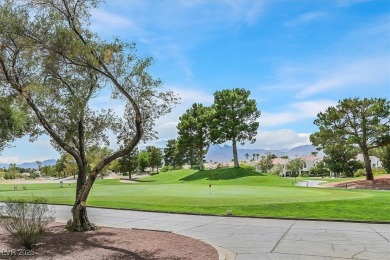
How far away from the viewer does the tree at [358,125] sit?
45375 mm

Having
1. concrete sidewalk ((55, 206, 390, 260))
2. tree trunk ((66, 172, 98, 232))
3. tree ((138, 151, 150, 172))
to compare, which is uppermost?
tree ((138, 151, 150, 172))

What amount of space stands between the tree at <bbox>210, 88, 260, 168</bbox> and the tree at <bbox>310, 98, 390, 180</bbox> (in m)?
16.4

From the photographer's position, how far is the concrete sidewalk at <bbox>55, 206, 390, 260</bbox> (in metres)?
9.41

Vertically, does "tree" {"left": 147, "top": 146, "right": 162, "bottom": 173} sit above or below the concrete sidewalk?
above

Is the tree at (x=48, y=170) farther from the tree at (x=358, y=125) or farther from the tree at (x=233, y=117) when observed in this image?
the tree at (x=358, y=125)

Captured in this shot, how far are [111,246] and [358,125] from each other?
146ft

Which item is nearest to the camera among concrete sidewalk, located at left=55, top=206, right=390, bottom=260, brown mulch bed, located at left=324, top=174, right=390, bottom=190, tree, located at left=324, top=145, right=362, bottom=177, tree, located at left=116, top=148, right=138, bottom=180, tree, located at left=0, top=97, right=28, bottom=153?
concrete sidewalk, located at left=55, top=206, right=390, bottom=260

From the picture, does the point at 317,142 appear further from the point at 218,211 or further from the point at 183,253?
the point at 183,253

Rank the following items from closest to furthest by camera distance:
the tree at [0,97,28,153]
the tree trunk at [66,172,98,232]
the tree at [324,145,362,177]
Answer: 1. the tree trunk at [66,172,98,232]
2. the tree at [0,97,28,153]
3. the tree at [324,145,362,177]

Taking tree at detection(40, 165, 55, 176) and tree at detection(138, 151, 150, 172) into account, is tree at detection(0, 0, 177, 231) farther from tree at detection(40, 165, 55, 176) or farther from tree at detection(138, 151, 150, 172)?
tree at detection(40, 165, 55, 176)

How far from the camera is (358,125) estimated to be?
4662cm

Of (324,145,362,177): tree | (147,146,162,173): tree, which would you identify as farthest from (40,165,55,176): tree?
(324,145,362,177): tree

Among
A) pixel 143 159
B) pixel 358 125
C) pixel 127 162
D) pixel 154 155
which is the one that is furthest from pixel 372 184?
pixel 143 159

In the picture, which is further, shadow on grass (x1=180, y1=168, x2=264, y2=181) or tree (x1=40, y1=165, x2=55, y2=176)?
tree (x1=40, y1=165, x2=55, y2=176)
